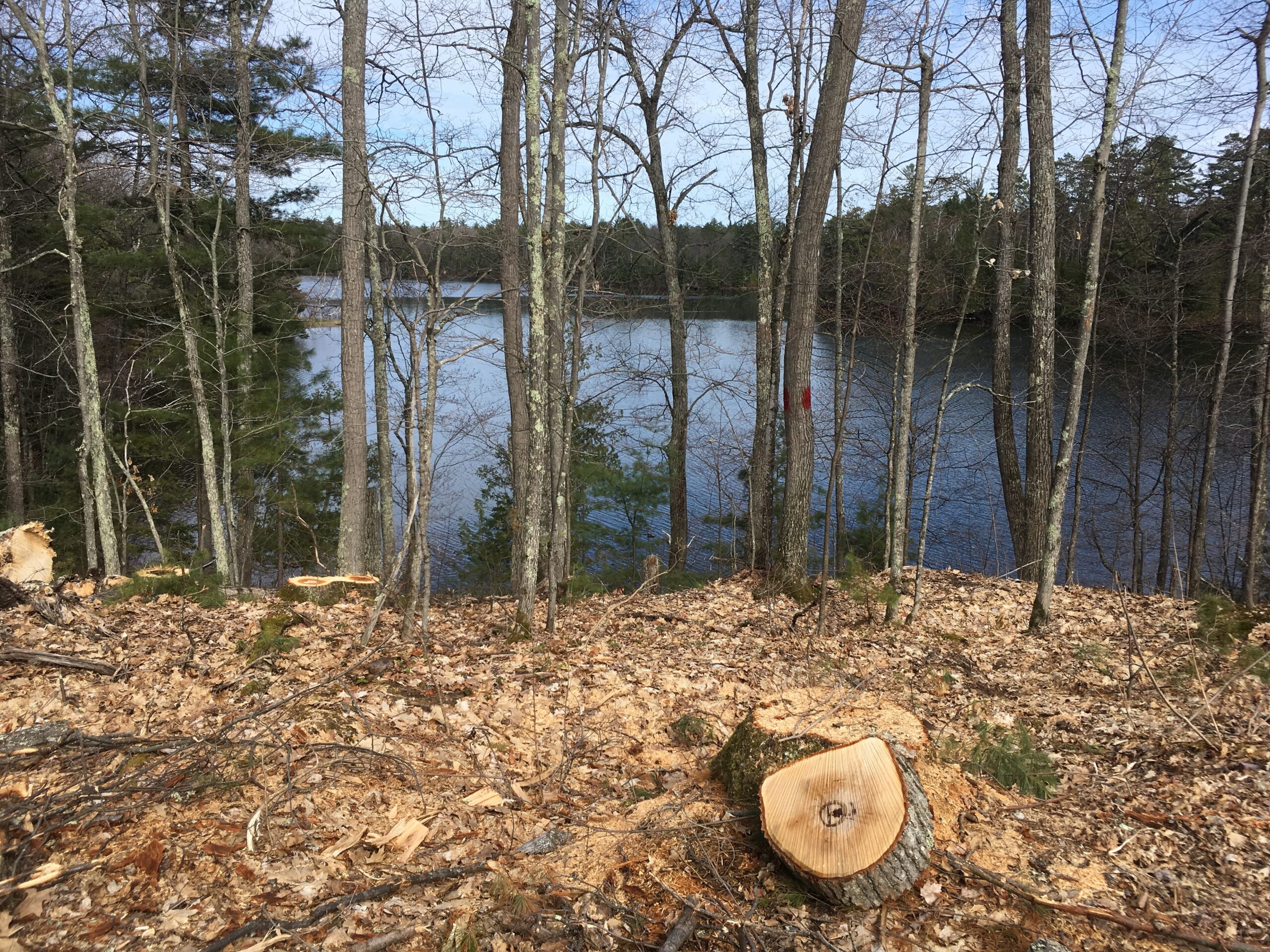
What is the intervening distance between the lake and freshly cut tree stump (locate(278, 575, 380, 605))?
6311 millimetres

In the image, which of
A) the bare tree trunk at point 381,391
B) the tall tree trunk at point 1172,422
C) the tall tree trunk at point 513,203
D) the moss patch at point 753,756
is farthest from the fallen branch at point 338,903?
the tall tree trunk at point 1172,422

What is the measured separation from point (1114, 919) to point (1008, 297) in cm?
928

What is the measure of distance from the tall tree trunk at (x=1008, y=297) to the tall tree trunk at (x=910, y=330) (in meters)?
2.53

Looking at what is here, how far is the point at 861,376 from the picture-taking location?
566 inches

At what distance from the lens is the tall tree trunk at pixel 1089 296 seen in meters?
5.64

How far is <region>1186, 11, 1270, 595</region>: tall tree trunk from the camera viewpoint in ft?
31.0

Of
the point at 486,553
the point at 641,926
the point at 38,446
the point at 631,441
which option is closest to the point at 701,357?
the point at 631,441

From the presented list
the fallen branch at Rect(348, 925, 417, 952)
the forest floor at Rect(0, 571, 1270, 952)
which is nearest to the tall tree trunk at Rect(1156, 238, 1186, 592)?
the forest floor at Rect(0, 571, 1270, 952)

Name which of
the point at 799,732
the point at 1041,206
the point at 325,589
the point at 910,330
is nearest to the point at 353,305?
the point at 325,589

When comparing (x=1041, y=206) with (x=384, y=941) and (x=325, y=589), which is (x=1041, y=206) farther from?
(x=384, y=941)

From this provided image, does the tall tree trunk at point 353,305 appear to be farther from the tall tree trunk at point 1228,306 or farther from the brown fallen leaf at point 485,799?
the tall tree trunk at point 1228,306

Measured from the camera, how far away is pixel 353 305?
31.1ft

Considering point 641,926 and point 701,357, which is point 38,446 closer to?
point 701,357

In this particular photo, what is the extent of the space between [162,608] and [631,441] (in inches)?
461
